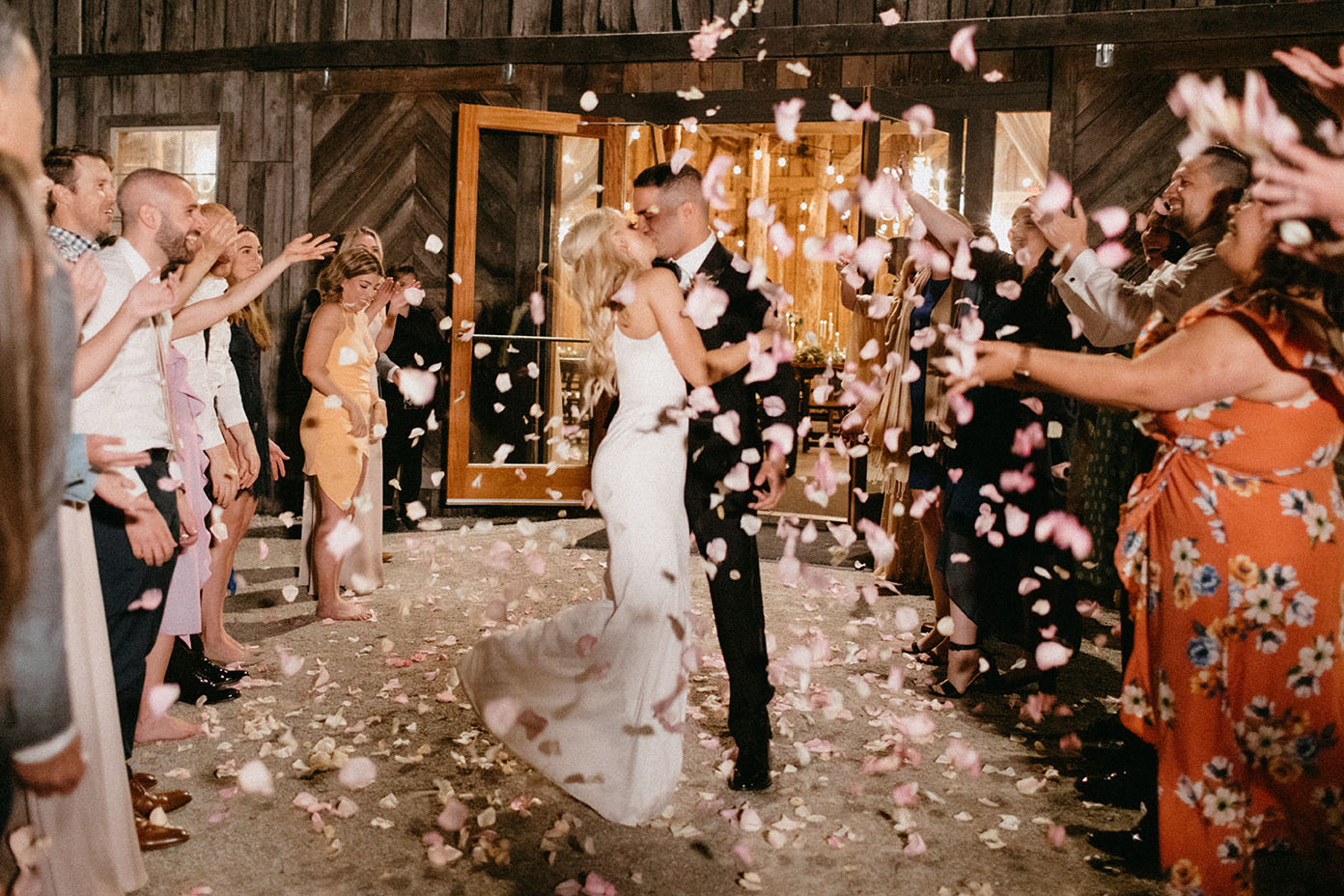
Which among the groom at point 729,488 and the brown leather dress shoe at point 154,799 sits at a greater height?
the groom at point 729,488

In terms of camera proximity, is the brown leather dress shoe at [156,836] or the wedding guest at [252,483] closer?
the brown leather dress shoe at [156,836]

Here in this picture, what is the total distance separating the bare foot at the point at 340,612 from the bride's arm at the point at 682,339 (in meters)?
2.68

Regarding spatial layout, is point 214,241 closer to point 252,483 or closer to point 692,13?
point 252,483

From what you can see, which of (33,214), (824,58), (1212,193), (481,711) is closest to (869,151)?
(824,58)

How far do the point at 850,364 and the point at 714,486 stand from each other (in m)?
3.26

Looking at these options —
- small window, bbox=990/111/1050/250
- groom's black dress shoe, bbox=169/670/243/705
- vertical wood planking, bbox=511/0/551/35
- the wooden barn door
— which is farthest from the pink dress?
small window, bbox=990/111/1050/250

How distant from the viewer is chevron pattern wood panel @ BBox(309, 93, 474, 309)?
26.7 feet

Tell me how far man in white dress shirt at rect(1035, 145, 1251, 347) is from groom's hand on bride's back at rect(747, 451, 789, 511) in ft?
3.39

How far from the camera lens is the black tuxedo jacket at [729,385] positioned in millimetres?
3287

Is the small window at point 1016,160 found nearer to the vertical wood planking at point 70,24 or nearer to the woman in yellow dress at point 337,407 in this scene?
the woman in yellow dress at point 337,407

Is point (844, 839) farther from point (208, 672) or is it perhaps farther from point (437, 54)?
point (437, 54)

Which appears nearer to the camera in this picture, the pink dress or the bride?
the bride

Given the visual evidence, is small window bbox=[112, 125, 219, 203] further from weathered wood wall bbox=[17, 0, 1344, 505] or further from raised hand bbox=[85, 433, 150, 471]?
raised hand bbox=[85, 433, 150, 471]

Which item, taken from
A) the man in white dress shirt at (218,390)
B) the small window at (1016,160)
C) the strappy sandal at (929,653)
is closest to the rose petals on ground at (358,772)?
the man in white dress shirt at (218,390)
